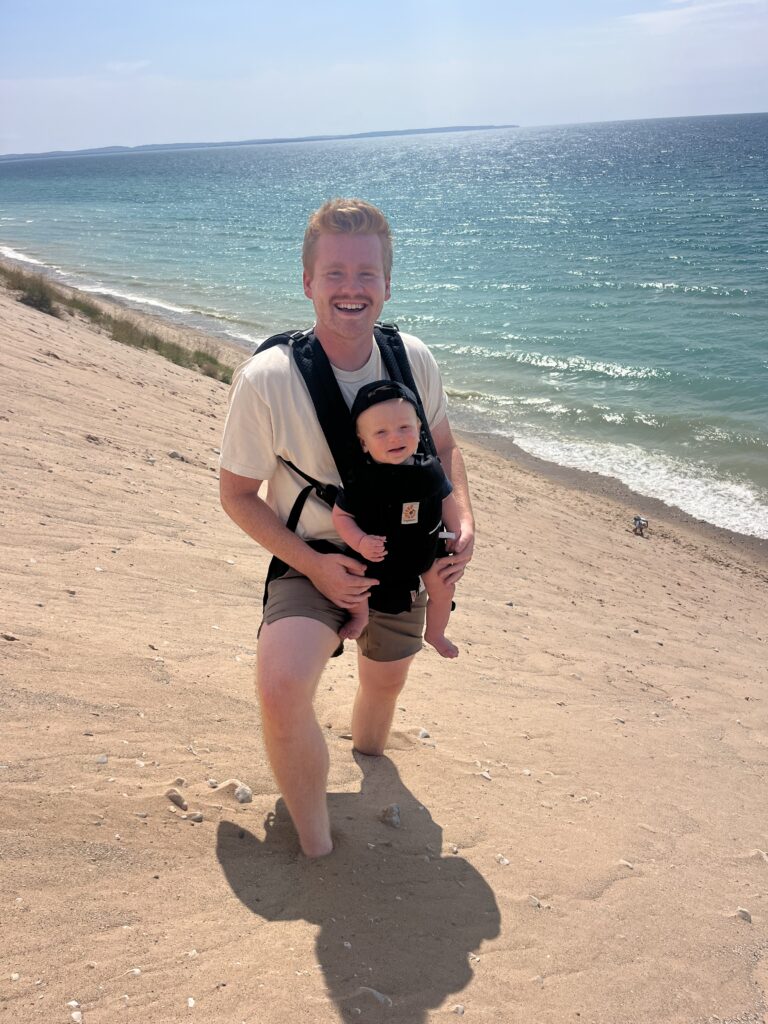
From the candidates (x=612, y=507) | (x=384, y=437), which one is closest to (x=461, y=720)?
(x=384, y=437)

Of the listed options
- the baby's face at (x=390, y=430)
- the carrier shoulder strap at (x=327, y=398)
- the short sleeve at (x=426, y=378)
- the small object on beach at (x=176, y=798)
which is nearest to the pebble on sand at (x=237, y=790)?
the small object on beach at (x=176, y=798)

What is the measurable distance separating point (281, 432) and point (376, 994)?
1.68 meters

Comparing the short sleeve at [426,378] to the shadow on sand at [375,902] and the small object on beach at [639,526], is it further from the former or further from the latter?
the small object on beach at [639,526]

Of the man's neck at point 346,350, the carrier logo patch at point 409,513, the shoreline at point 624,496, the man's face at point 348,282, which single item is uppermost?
the man's face at point 348,282

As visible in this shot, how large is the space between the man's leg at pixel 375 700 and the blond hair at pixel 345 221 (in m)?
1.46

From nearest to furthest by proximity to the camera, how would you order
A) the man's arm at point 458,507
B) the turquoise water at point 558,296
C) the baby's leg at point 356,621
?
the baby's leg at point 356,621, the man's arm at point 458,507, the turquoise water at point 558,296

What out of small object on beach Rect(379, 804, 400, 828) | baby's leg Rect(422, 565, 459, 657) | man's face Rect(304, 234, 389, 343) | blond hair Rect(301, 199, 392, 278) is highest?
blond hair Rect(301, 199, 392, 278)

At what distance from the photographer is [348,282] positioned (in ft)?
9.86

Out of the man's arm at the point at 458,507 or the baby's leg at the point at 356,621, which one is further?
the man's arm at the point at 458,507

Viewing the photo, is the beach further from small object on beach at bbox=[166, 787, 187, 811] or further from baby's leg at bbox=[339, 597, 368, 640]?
baby's leg at bbox=[339, 597, 368, 640]

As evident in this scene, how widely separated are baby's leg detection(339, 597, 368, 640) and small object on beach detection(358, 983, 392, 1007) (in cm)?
102

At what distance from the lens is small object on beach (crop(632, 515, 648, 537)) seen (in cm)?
1007

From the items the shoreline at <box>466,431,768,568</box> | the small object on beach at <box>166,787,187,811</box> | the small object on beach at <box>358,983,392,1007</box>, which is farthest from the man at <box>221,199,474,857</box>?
the shoreline at <box>466,431,768,568</box>

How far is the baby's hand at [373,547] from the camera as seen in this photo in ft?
9.38
